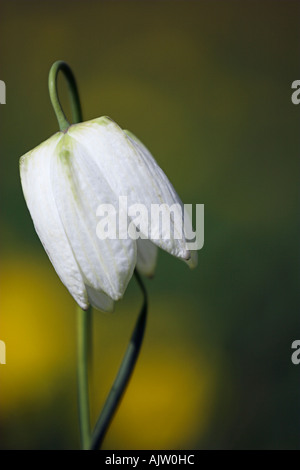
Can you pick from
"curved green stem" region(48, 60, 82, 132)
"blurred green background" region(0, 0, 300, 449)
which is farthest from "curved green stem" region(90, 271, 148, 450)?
"blurred green background" region(0, 0, 300, 449)

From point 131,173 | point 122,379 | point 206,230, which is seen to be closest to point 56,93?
point 131,173

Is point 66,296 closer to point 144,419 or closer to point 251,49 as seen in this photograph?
point 144,419

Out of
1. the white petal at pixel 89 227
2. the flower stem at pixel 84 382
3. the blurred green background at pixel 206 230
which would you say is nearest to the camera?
the white petal at pixel 89 227

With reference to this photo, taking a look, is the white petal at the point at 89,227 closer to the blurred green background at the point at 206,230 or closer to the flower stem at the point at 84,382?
the flower stem at the point at 84,382

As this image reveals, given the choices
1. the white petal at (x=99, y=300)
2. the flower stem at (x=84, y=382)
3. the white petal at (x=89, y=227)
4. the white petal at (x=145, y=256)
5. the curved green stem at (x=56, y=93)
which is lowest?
the flower stem at (x=84, y=382)

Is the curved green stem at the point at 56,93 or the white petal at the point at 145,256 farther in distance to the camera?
the white petal at the point at 145,256

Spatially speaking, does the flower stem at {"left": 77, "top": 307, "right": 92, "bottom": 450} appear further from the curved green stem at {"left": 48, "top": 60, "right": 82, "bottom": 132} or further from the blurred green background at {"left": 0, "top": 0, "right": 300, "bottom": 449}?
the blurred green background at {"left": 0, "top": 0, "right": 300, "bottom": 449}

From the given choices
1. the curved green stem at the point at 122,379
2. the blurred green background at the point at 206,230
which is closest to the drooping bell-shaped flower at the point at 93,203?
the curved green stem at the point at 122,379
